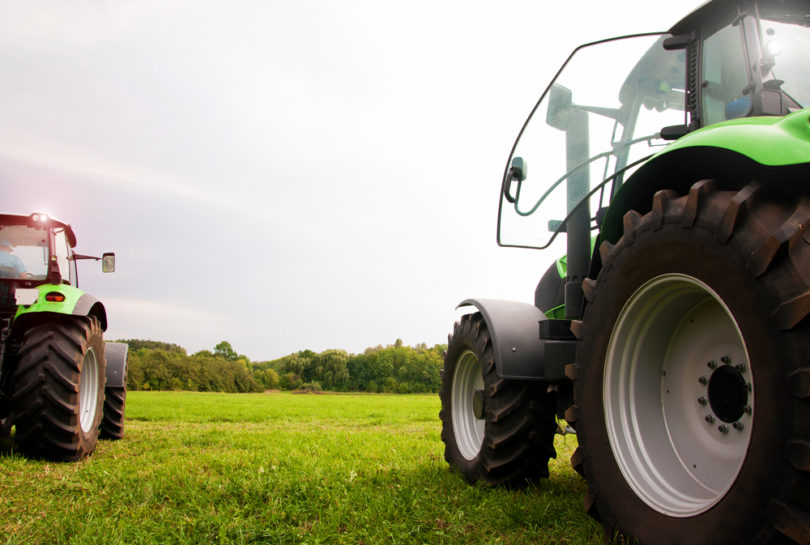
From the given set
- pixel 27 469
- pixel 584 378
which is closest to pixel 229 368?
pixel 27 469

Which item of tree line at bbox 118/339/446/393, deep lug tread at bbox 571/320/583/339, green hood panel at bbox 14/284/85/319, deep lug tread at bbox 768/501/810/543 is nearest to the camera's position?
deep lug tread at bbox 768/501/810/543

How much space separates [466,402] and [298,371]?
4891 cm

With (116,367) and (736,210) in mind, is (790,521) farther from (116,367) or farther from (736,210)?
(116,367)

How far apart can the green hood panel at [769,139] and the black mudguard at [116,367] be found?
6593 mm

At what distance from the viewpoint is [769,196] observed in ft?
5.70

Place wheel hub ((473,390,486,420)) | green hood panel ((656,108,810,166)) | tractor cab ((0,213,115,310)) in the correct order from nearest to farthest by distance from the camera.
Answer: green hood panel ((656,108,810,166)) → wheel hub ((473,390,486,420)) → tractor cab ((0,213,115,310))

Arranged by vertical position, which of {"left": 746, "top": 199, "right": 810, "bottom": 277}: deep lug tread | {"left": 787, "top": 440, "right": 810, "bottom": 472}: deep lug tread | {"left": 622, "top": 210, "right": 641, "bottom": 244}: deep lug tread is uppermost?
{"left": 622, "top": 210, "right": 641, "bottom": 244}: deep lug tread

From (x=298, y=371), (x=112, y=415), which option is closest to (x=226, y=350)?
(x=298, y=371)

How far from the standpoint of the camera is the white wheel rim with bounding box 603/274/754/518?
2.00 m

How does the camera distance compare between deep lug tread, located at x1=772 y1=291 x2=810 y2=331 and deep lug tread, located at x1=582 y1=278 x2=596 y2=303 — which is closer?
deep lug tread, located at x1=772 y1=291 x2=810 y2=331

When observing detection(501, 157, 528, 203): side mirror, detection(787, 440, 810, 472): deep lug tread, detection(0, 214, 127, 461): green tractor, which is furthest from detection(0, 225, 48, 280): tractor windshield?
detection(787, 440, 810, 472): deep lug tread

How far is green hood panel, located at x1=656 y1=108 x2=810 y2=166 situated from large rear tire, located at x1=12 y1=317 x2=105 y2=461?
499cm

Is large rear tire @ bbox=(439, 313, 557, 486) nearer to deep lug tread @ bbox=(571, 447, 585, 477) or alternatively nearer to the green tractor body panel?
deep lug tread @ bbox=(571, 447, 585, 477)

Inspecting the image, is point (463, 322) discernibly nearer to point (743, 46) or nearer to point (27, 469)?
point (743, 46)
